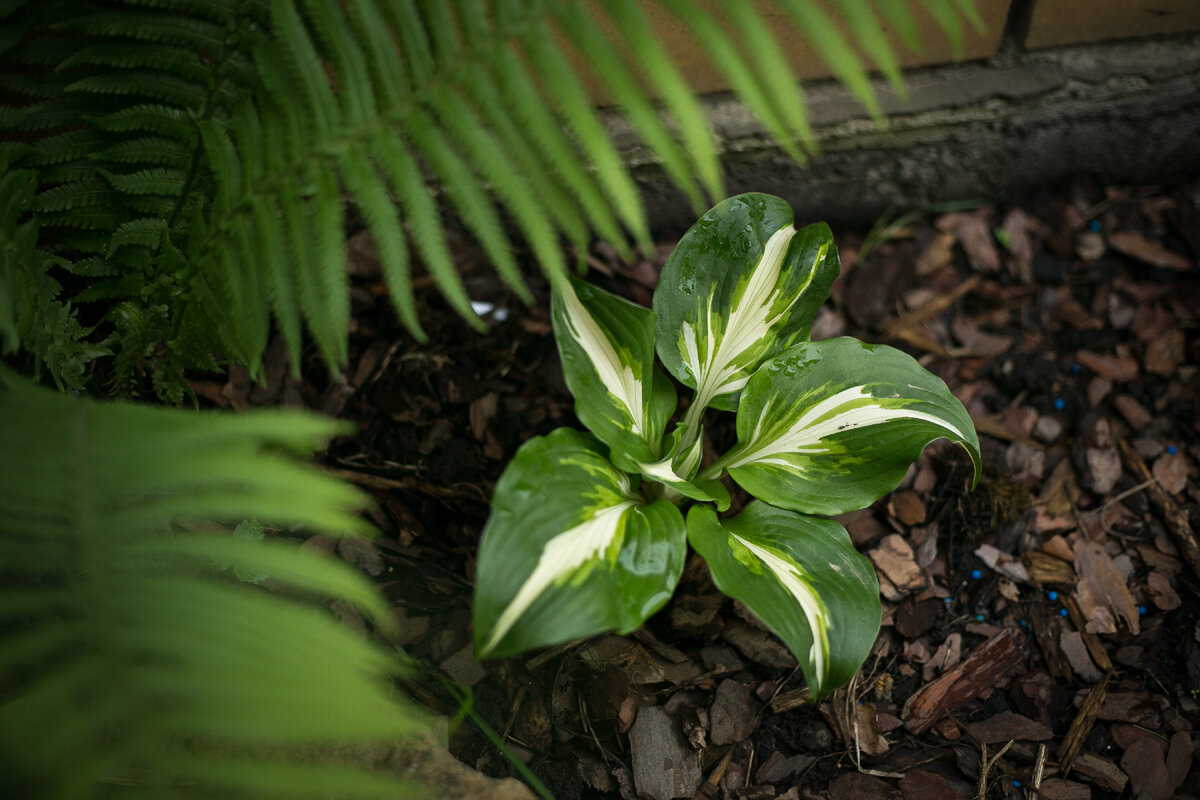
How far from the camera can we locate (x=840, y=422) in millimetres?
1195

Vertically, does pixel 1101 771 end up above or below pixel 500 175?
below

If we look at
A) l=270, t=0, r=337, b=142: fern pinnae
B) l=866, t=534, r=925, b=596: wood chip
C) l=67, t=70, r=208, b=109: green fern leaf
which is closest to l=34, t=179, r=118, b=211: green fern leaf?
l=67, t=70, r=208, b=109: green fern leaf

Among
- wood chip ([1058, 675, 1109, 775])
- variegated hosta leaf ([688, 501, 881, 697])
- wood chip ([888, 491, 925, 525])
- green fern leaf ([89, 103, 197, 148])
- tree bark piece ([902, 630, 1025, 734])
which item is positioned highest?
green fern leaf ([89, 103, 197, 148])

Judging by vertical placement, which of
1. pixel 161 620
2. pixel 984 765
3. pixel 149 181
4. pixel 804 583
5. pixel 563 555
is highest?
pixel 149 181

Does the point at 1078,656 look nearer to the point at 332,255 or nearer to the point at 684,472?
the point at 684,472

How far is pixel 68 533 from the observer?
2.40ft

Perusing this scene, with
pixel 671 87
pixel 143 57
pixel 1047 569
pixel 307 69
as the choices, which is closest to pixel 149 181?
pixel 143 57

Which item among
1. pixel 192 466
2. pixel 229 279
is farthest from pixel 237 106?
pixel 192 466

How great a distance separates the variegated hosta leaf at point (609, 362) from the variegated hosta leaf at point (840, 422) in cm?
18

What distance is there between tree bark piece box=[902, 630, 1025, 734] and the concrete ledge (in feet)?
3.46

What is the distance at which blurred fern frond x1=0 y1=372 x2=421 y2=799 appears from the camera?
0.64 m

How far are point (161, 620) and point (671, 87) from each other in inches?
29.1

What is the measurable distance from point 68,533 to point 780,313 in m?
1.02

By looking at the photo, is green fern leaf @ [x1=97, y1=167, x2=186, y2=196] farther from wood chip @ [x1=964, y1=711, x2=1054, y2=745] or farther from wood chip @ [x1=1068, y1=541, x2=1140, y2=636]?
wood chip @ [x1=1068, y1=541, x2=1140, y2=636]
